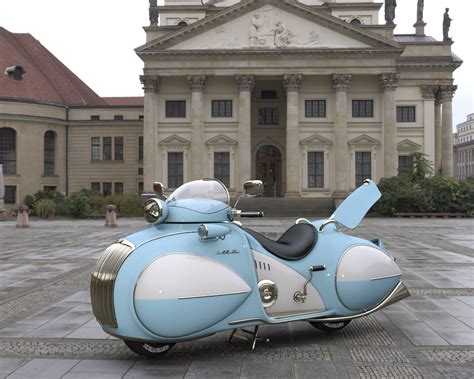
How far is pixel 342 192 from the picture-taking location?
174 feet

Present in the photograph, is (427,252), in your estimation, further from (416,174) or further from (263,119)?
(263,119)

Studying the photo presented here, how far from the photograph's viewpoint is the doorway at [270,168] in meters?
59.2

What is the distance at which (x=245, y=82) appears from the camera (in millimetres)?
53094

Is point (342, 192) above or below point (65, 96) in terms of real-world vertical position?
below

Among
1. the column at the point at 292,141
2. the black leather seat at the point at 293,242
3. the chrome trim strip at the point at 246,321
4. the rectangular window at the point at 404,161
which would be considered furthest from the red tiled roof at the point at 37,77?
the chrome trim strip at the point at 246,321

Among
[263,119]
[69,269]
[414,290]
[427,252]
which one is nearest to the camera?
[414,290]

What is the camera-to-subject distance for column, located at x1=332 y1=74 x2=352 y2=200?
53.0 metres

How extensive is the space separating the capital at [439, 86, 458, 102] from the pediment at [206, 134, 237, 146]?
19.9 metres

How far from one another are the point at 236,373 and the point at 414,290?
629 cm

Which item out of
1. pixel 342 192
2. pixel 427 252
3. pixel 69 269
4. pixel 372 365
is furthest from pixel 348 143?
pixel 372 365

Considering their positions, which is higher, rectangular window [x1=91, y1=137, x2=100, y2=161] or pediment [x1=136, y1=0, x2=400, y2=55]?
pediment [x1=136, y1=0, x2=400, y2=55]

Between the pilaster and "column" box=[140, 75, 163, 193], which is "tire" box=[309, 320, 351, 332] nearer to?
the pilaster

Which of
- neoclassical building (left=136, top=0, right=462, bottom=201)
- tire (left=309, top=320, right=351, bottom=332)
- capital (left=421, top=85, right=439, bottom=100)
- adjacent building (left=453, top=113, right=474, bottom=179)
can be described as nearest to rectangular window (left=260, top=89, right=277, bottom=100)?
neoclassical building (left=136, top=0, right=462, bottom=201)

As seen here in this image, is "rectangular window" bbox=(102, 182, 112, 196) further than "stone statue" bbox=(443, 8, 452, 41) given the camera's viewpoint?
Yes
